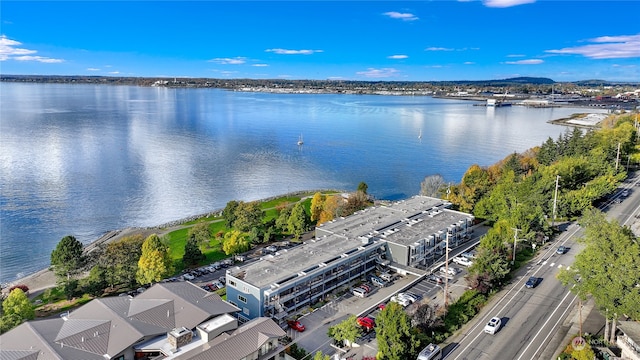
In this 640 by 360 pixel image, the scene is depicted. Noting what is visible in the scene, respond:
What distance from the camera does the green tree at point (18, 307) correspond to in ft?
47.1

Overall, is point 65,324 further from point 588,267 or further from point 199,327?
point 588,267

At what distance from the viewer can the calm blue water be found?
2919 cm

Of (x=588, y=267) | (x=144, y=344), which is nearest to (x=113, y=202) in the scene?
(x=144, y=344)

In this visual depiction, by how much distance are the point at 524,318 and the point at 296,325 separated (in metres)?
8.18

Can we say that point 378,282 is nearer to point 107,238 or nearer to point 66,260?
point 66,260

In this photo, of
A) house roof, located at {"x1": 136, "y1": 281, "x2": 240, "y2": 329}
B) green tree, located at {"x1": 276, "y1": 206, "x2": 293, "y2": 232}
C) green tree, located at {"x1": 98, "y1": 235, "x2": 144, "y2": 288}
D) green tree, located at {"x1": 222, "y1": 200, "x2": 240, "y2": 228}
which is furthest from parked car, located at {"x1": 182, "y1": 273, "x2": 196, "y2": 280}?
green tree, located at {"x1": 276, "y1": 206, "x2": 293, "y2": 232}

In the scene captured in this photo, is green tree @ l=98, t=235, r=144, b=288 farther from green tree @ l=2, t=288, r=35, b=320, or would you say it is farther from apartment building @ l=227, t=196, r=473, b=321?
apartment building @ l=227, t=196, r=473, b=321

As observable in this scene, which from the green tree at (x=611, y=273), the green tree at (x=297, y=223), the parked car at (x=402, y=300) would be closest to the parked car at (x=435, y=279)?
the parked car at (x=402, y=300)

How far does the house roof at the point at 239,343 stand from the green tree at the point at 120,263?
7.55m

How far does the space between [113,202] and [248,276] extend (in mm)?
20951

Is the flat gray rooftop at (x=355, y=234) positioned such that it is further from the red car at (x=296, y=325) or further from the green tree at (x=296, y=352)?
the green tree at (x=296, y=352)

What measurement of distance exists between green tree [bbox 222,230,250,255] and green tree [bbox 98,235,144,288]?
4.17 meters

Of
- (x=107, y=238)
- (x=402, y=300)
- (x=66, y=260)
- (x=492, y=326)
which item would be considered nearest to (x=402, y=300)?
(x=402, y=300)

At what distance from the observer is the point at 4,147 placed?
48.4 meters
